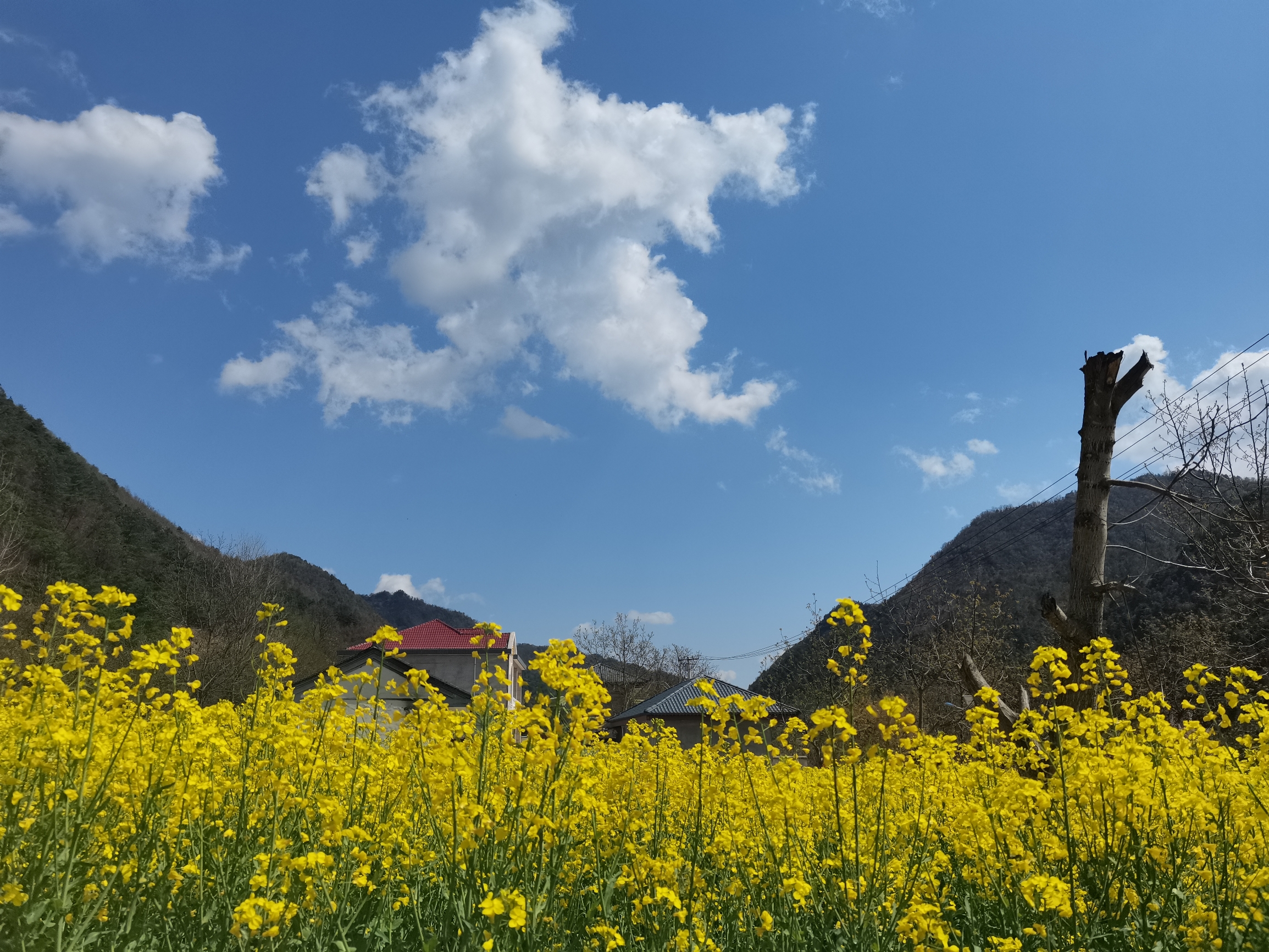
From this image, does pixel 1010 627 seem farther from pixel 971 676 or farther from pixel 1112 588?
→ pixel 1112 588

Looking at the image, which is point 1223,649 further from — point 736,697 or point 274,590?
point 274,590

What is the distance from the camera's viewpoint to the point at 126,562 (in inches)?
1570

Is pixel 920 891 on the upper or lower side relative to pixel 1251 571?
lower

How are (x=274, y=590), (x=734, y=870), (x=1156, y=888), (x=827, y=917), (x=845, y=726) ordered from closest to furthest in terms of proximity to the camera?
1. (x=845, y=726)
2. (x=1156, y=888)
3. (x=827, y=917)
4. (x=734, y=870)
5. (x=274, y=590)

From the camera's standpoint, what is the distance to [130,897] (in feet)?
10.9

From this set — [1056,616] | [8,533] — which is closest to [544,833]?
[1056,616]

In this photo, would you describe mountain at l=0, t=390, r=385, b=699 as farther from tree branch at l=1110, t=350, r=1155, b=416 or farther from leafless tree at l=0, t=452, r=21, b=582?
tree branch at l=1110, t=350, r=1155, b=416

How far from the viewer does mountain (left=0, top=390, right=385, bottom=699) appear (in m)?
27.2

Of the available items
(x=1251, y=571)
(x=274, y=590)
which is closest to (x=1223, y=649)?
(x=1251, y=571)

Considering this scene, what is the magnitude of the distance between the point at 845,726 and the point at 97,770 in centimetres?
419

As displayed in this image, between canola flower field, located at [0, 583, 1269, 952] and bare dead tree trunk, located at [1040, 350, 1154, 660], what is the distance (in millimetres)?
1747

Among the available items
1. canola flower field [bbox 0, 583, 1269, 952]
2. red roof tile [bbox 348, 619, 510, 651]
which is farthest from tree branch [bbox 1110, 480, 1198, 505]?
red roof tile [bbox 348, 619, 510, 651]

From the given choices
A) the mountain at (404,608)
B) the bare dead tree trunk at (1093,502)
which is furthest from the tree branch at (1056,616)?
the mountain at (404,608)

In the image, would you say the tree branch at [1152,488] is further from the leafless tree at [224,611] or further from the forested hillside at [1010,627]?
the leafless tree at [224,611]
